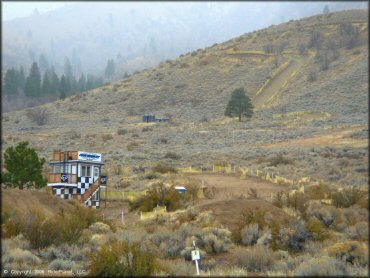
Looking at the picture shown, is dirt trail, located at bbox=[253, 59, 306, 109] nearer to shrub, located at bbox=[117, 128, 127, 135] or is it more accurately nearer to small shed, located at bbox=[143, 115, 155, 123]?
small shed, located at bbox=[143, 115, 155, 123]

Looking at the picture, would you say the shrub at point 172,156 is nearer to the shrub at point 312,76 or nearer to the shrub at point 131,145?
the shrub at point 131,145

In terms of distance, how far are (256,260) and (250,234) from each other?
141 inches

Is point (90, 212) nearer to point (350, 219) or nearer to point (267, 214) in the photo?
point (267, 214)

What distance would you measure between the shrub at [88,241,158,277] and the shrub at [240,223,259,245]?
16.8 feet

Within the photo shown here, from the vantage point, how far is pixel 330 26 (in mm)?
94625

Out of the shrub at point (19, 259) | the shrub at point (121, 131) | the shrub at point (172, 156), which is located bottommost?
the shrub at point (19, 259)

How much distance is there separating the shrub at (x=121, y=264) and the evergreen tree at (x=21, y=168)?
546 inches

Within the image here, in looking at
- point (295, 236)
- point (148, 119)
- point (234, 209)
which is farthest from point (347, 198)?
point (148, 119)

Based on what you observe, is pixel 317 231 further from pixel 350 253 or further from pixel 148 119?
pixel 148 119

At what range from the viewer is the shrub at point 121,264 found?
8137 millimetres

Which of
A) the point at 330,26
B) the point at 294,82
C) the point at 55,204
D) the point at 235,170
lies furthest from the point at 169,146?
the point at 330,26

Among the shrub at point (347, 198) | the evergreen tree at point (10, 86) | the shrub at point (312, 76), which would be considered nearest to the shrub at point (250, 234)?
the shrub at point (347, 198)

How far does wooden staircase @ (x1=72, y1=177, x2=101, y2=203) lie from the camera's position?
71.9 ft

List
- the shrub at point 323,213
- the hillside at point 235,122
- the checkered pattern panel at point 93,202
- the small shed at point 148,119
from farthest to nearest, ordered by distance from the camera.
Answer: the small shed at point 148,119
the hillside at point 235,122
the checkered pattern panel at point 93,202
the shrub at point 323,213
